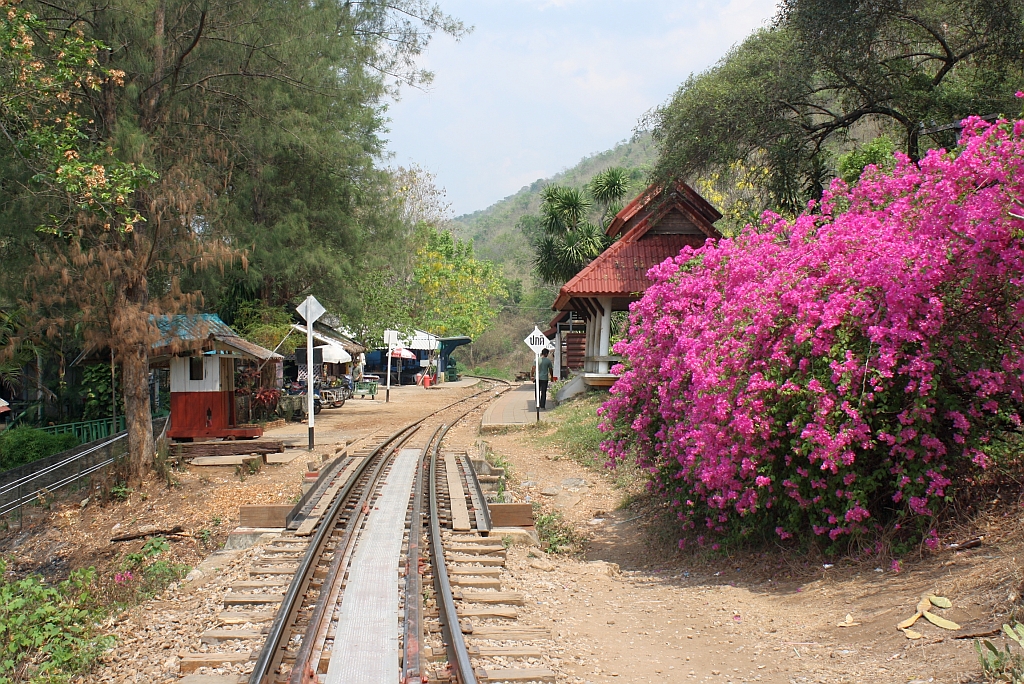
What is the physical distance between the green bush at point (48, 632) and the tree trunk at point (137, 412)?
21.3 ft

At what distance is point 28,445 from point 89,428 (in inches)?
108

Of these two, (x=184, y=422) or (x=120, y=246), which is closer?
(x=120, y=246)

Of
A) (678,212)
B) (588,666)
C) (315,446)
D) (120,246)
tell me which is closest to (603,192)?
Answer: (678,212)

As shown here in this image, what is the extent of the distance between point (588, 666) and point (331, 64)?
752 inches

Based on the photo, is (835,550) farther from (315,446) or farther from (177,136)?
(177,136)

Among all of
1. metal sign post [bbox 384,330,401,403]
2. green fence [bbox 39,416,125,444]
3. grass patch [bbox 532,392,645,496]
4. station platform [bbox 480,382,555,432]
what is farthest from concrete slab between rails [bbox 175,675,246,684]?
metal sign post [bbox 384,330,401,403]

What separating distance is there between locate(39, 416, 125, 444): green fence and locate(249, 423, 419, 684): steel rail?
1083cm

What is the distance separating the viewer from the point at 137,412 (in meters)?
14.8

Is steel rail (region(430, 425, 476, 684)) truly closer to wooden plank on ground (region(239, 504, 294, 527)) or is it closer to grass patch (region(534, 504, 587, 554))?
grass patch (region(534, 504, 587, 554))

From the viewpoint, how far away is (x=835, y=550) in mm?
7527

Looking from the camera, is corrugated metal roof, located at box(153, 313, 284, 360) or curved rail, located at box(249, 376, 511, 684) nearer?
curved rail, located at box(249, 376, 511, 684)

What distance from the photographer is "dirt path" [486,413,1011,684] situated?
530 cm

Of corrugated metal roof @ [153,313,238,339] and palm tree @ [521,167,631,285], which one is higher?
palm tree @ [521,167,631,285]

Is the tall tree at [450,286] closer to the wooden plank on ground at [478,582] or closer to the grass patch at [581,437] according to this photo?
the grass patch at [581,437]
